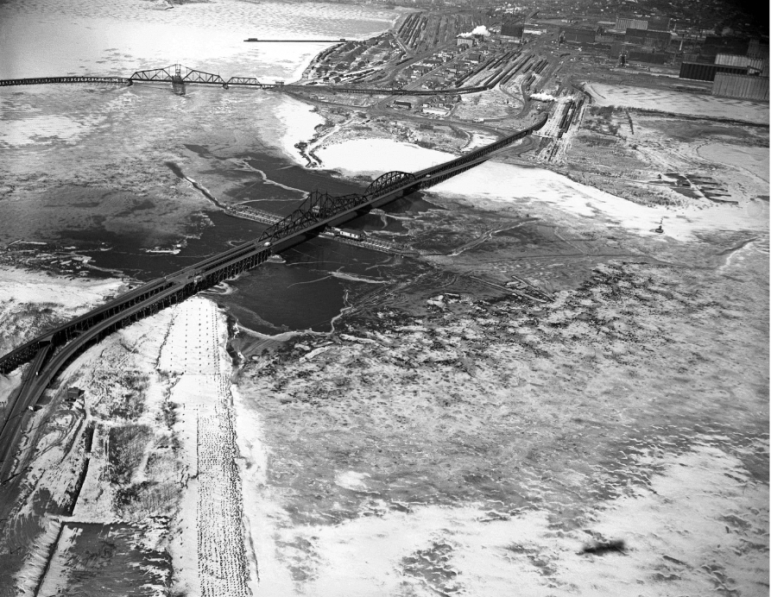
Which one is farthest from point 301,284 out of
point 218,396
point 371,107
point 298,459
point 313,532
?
point 371,107

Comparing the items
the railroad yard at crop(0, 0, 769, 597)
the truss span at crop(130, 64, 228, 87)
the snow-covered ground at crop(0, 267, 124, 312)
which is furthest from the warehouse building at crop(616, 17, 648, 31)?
the snow-covered ground at crop(0, 267, 124, 312)

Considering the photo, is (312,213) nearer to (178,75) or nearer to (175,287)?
(175,287)

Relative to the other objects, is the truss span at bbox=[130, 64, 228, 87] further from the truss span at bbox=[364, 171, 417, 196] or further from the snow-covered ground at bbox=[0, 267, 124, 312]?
the snow-covered ground at bbox=[0, 267, 124, 312]

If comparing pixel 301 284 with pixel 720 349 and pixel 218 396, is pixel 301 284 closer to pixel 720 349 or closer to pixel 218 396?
pixel 218 396

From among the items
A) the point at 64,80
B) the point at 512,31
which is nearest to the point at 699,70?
the point at 512,31

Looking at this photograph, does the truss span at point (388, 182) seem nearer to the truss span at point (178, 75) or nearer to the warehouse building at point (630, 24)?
the truss span at point (178, 75)
